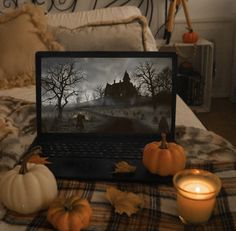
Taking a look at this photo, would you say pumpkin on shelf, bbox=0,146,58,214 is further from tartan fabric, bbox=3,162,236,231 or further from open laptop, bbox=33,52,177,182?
open laptop, bbox=33,52,177,182

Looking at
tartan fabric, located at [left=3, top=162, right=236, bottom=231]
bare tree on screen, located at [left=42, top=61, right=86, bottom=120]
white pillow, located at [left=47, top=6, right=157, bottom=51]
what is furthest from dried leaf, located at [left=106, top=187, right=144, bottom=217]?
white pillow, located at [left=47, top=6, right=157, bottom=51]

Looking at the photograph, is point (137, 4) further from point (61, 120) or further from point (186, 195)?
point (186, 195)

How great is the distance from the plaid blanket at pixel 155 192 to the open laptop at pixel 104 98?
10 cm

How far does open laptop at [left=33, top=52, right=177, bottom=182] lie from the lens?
1142 mm

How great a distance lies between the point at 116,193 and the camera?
0.86 metres

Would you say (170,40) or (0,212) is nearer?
(0,212)

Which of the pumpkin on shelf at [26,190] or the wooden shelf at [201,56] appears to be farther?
the wooden shelf at [201,56]

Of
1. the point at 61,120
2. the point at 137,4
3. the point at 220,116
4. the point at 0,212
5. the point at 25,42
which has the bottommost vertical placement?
the point at 220,116

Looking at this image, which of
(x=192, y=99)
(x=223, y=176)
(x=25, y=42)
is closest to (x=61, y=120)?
(x=223, y=176)

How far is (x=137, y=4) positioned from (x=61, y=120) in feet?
6.47

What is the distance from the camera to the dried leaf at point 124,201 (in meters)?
0.80

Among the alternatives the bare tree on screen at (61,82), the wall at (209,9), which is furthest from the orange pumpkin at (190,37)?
the bare tree on screen at (61,82)

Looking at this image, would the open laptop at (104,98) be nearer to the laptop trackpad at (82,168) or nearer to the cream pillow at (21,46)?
the laptop trackpad at (82,168)

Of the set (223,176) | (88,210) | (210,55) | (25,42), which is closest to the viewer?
(88,210)
